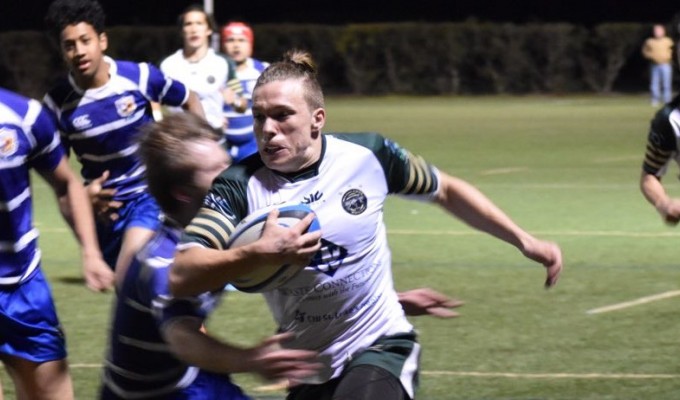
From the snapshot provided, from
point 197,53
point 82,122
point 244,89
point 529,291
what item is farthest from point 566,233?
point 82,122

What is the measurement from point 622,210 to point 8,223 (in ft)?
33.5

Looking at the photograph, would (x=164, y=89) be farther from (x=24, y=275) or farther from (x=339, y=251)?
(x=339, y=251)

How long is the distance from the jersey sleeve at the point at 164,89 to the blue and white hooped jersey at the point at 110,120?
0.03 m

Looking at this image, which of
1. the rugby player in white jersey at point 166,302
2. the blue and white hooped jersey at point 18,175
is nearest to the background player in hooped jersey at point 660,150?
the blue and white hooped jersey at point 18,175

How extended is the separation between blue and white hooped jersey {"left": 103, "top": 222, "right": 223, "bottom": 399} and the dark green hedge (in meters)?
36.1

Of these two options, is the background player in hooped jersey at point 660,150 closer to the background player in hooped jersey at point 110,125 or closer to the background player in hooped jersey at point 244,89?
the background player in hooped jersey at point 110,125

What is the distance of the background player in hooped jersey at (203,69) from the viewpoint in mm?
13609

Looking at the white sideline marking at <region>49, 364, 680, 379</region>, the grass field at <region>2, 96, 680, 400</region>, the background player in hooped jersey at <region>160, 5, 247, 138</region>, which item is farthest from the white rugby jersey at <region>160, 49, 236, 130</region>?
the white sideline marking at <region>49, 364, 680, 379</region>

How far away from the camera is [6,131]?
5430 mm

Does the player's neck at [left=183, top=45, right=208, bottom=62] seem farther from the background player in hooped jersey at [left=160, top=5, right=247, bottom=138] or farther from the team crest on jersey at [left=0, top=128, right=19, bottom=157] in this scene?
the team crest on jersey at [left=0, top=128, right=19, bottom=157]

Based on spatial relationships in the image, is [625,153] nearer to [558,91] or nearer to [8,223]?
[8,223]

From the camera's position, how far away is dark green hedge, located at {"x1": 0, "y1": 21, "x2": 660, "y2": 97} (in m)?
40.2

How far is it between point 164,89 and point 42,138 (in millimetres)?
3127

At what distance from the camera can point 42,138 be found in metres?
5.57
